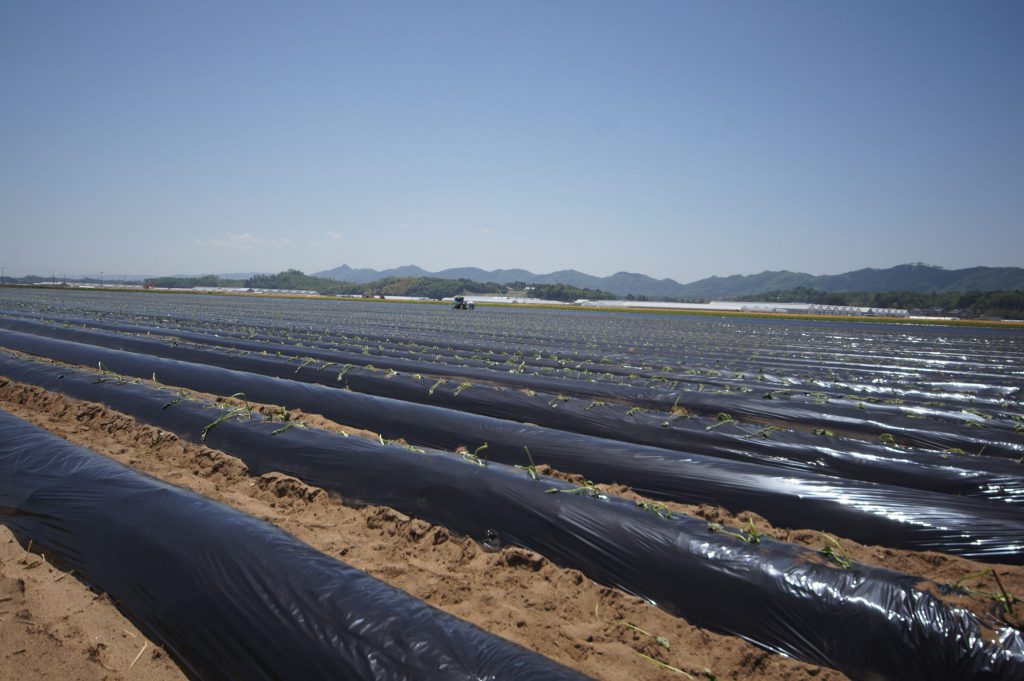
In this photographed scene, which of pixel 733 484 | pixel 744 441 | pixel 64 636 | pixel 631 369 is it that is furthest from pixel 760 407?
pixel 64 636

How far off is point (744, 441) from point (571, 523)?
10.0 feet

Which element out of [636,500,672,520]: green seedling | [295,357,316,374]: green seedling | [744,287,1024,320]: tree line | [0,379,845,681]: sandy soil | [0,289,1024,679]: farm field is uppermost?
[744,287,1024,320]: tree line

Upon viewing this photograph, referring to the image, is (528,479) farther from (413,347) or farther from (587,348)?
(587,348)

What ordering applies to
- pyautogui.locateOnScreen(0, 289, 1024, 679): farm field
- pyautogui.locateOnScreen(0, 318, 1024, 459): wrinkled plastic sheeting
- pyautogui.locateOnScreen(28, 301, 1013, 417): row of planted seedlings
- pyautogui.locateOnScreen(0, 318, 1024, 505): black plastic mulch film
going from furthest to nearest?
pyautogui.locateOnScreen(28, 301, 1013, 417): row of planted seedlings
pyautogui.locateOnScreen(0, 318, 1024, 459): wrinkled plastic sheeting
pyautogui.locateOnScreen(0, 318, 1024, 505): black plastic mulch film
pyautogui.locateOnScreen(0, 289, 1024, 679): farm field

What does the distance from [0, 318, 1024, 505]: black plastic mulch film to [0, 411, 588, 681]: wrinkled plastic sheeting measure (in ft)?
Answer: 13.6

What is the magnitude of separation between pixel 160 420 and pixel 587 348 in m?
13.0

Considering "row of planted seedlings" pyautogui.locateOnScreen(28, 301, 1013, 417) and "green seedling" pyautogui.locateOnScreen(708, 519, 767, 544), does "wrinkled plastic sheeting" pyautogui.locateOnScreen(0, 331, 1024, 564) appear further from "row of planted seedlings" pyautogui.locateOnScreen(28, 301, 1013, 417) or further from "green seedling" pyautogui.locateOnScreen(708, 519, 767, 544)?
"row of planted seedlings" pyautogui.locateOnScreen(28, 301, 1013, 417)

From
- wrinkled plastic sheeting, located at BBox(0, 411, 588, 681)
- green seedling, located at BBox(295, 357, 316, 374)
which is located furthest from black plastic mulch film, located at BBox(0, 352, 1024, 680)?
green seedling, located at BBox(295, 357, 316, 374)

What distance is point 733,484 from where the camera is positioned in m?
4.66

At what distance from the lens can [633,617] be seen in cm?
321

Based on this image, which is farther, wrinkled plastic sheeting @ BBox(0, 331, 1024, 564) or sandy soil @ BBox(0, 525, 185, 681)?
wrinkled plastic sheeting @ BBox(0, 331, 1024, 564)

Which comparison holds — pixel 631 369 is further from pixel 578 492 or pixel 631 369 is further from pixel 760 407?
pixel 578 492

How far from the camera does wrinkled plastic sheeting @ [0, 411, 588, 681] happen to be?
7.23 ft

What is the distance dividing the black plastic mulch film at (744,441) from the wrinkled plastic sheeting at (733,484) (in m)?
0.80
